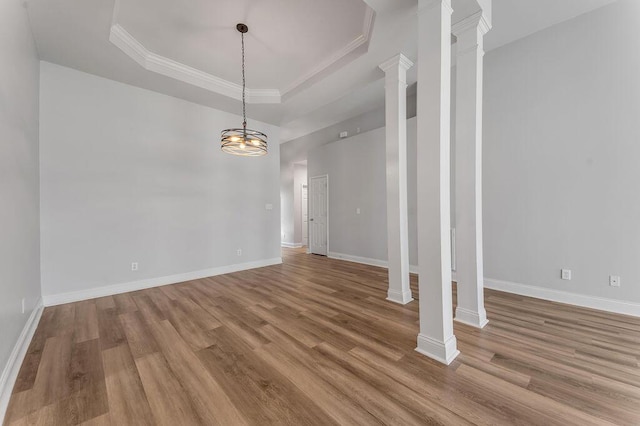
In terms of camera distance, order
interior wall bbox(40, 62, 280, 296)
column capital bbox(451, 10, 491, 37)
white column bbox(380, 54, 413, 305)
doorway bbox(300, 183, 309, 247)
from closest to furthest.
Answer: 1. column capital bbox(451, 10, 491, 37)
2. white column bbox(380, 54, 413, 305)
3. interior wall bbox(40, 62, 280, 296)
4. doorway bbox(300, 183, 309, 247)

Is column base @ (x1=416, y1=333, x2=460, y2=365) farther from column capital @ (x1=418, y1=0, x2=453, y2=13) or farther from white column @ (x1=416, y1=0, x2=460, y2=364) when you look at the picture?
column capital @ (x1=418, y1=0, x2=453, y2=13)

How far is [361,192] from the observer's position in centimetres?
569

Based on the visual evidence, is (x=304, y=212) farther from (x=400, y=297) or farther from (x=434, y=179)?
(x=434, y=179)

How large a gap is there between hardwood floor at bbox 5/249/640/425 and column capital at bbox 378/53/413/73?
315 cm

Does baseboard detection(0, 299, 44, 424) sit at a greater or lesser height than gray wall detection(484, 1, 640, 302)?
lesser

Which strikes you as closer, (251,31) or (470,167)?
(470,167)

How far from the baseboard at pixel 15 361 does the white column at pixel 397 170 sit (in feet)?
11.4

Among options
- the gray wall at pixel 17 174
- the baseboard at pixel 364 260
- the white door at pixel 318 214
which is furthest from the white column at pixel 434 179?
the white door at pixel 318 214

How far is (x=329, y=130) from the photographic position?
6.91 meters

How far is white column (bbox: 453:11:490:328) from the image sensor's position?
2.52 metres

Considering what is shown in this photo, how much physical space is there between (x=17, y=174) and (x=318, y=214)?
5657mm

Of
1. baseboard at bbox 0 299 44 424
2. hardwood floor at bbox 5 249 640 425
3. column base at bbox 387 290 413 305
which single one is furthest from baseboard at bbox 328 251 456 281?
baseboard at bbox 0 299 44 424

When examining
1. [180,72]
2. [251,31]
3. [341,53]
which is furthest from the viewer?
[180,72]

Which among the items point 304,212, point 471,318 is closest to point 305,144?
point 304,212
